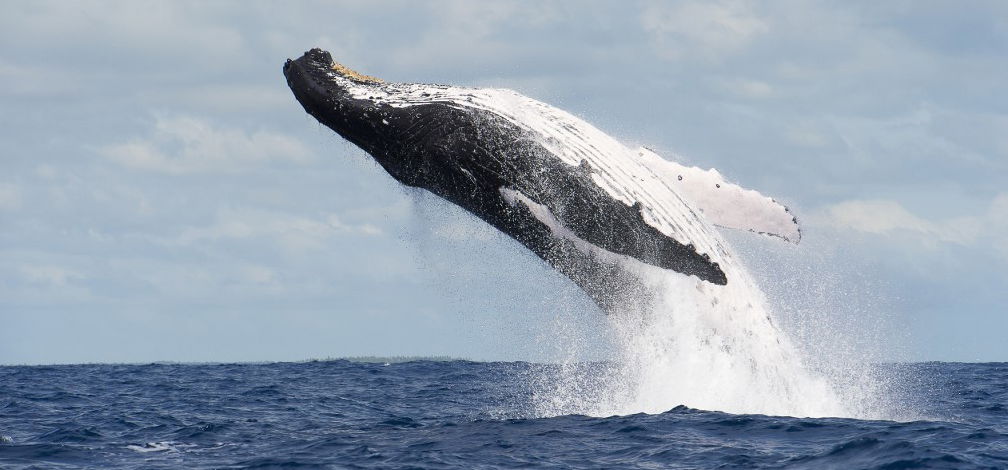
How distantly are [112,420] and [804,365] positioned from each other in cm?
1104

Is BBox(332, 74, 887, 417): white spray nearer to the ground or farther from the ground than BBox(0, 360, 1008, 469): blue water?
farther from the ground

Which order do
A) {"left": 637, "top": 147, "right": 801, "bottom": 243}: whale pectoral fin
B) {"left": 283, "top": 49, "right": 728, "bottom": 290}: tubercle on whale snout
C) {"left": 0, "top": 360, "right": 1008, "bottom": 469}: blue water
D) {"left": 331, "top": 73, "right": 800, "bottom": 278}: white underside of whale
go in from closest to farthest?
1. {"left": 0, "top": 360, "right": 1008, "bottom": 469}: blue water
2. {"left": 283, "top": 49, "right": 728, "bottom": 290}: tubercle on whale snout
3. {"left": 331, "top": 73, "right": 800, "bottom": 278}: white underside of whale
4. {"left": 637, "top": 147, "right": 801, "bottom": 243}: whale pectoral fin

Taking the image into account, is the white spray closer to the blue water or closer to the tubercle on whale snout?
the tubercle on whale snout

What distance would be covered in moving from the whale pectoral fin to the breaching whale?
0.51 meters

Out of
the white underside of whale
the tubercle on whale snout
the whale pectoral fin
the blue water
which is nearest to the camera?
the blue water

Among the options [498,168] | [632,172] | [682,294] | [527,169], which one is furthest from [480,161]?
[682,294]

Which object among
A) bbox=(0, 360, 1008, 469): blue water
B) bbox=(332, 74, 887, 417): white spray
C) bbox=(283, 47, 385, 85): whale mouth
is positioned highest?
bbox=(283, 47, 385, 85): whale mouth

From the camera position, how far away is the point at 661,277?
1298 centimetres

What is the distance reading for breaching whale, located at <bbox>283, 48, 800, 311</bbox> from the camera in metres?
12.0

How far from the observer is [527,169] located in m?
12.0

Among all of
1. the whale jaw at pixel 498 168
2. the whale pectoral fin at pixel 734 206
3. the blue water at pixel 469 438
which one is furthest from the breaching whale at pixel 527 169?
the blue water at pixel 469 438

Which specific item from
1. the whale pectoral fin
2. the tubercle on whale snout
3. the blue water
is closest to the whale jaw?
the tubercle on whale snout

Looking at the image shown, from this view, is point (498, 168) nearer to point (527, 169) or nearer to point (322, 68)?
point (527, 169)

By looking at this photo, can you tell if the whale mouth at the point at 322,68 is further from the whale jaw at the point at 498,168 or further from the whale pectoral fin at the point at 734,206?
the whale pectoral fin at the point at 734,206
